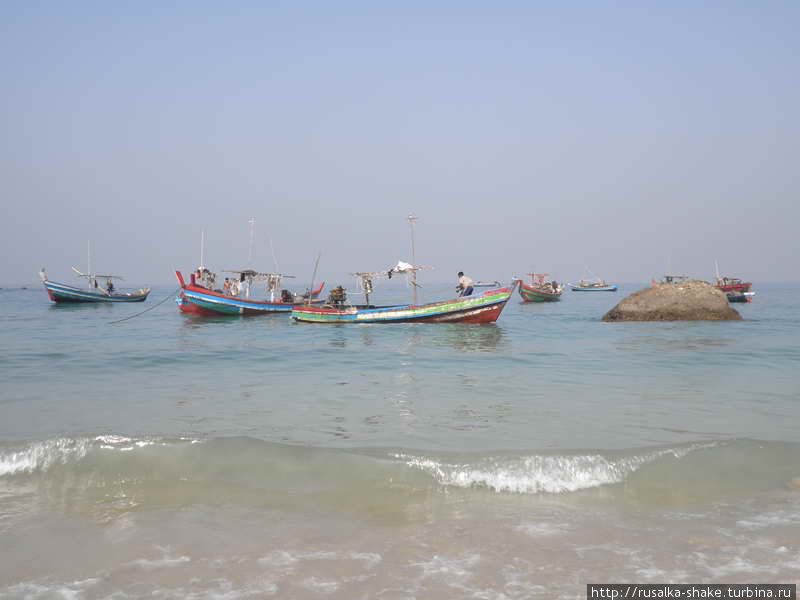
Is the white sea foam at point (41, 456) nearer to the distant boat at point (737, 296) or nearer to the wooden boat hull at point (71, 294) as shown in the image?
the wooden boat hull at point (71, 294)

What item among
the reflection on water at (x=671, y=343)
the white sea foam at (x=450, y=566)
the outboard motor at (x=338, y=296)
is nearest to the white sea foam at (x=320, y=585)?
the white sea foam at (x=450, y=566)

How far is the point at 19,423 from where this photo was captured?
9.26 meters

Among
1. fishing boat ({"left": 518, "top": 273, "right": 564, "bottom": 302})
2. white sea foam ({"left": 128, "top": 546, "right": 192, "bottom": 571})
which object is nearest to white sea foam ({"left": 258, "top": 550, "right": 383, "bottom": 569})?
white sea foam ({"left": 128, "top": 546, "right": 192, "bottom": 571})

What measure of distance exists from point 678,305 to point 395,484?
26375mm

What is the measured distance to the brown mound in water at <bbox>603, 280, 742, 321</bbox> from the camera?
28859 mm

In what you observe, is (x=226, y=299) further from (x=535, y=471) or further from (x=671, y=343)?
(x=535, y=471)

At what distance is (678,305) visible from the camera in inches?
1141

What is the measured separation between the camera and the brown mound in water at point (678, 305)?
94.7ft

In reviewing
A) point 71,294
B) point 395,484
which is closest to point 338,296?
point 395,484

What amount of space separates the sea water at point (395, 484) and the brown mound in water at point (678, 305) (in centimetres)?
1592

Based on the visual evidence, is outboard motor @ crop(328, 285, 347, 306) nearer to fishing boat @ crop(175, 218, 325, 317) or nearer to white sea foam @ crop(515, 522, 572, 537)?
fishing boat @ crop(175, 218, 325, 317)

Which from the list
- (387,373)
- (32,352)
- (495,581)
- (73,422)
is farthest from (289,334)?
(495,581)

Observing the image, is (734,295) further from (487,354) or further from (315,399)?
(315,399)

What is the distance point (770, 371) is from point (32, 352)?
2164cm
